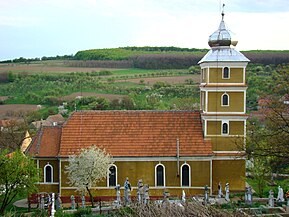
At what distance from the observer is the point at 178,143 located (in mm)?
34750

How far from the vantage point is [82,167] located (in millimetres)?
32750

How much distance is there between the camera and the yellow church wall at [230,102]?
115ft

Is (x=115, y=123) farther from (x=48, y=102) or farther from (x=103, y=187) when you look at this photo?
(x=48, y=102)

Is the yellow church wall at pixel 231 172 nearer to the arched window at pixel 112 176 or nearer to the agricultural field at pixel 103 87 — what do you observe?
the arched window at pixel 112 176

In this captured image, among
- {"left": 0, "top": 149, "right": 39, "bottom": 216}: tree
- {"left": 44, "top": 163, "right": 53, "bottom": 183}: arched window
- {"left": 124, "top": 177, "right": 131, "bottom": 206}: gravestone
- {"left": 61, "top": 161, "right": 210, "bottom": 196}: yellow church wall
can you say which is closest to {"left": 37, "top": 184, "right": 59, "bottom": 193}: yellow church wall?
{"left": 44, "top": 163, "right": 53, "bottom": 183}: arched window

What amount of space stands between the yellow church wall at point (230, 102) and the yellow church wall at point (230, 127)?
2.74 feet

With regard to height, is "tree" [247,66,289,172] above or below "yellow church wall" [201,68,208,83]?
below

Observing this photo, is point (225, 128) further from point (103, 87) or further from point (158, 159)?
point (103, 87)

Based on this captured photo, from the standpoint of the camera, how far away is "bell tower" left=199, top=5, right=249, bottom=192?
114 ft

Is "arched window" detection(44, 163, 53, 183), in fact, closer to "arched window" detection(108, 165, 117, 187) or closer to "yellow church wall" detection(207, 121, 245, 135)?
"arched window" detection(108, 165, 117, 187)

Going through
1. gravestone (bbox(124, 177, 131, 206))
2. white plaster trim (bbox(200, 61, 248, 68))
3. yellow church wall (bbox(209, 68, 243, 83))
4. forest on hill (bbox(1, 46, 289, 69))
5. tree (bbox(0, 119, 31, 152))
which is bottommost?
gravestone (bbox(124, 177, 131, 206))

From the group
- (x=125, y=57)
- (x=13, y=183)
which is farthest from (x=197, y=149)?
(x=125, y=57)

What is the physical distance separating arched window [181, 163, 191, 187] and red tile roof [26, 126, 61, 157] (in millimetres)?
8201

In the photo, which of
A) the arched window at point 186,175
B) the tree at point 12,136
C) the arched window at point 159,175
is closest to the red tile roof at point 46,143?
the arched window at point 159,175
